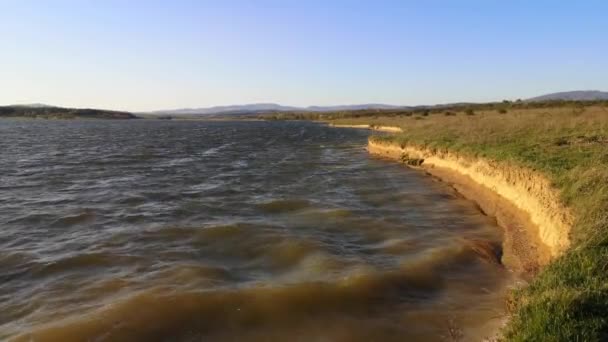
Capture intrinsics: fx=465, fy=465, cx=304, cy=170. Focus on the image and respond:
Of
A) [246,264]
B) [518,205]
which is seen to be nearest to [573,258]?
[246,264]

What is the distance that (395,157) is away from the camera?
38.2 meters

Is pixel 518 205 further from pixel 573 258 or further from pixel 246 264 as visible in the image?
pixel 246 264

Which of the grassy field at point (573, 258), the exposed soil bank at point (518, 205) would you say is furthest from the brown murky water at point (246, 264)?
the grassy field at point (573, 258)

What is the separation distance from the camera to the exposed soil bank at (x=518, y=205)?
479 inches

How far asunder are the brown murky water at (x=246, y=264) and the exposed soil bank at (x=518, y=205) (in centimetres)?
64

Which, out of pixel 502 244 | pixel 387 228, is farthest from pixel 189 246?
pixel 502 244

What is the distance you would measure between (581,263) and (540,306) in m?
1.78

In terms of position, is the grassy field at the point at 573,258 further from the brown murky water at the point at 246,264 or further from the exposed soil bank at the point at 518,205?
the brown murky water at the point at 246,264

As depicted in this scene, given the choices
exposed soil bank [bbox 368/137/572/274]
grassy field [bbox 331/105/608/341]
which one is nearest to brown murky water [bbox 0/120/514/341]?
exposed soil bank [bbox 368/137/572/274]

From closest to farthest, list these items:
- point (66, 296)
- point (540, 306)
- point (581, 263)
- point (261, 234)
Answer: point (540, 306)
point (581, 263)
point (66, 296)
point (261, 234)

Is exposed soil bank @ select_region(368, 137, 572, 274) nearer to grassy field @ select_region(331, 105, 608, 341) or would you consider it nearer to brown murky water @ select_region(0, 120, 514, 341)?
grassy field @ select_region(331, 105, 608, 341)

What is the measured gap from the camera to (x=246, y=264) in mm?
12680

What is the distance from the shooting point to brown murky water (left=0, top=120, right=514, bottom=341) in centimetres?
911

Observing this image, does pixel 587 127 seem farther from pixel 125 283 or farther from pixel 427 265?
pixel 125 283
